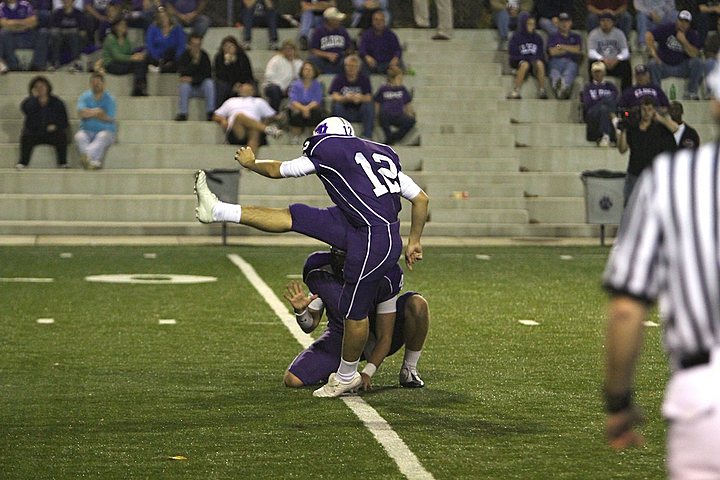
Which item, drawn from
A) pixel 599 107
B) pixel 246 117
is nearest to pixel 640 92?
pixel 599 107

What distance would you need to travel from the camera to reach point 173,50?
23.5m

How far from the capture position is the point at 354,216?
27.0 ft

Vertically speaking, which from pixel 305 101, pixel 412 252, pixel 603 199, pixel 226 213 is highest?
pixel 226 213

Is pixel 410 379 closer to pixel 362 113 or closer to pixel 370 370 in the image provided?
pixel 370 370

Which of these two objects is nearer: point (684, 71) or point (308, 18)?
point (684, 71)

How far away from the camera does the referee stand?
343cm

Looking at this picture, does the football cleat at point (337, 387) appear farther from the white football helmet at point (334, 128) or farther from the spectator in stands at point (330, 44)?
the spectator in stands at point (330, 44)

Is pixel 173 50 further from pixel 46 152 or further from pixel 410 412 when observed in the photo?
pixel 410 412

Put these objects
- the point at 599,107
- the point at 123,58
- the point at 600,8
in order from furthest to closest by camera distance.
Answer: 1. the point at 600,8
2. the point at 123,58
3. the point at 599,107

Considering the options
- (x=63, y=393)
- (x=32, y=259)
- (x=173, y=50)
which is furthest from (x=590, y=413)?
(x=173, y=50)

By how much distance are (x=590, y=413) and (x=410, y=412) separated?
0.89 m

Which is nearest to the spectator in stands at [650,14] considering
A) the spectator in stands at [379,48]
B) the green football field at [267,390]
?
the spectator in stands at [379,48]

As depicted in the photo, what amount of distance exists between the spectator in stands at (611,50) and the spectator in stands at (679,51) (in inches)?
16.8

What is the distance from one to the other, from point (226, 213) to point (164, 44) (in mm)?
15189
